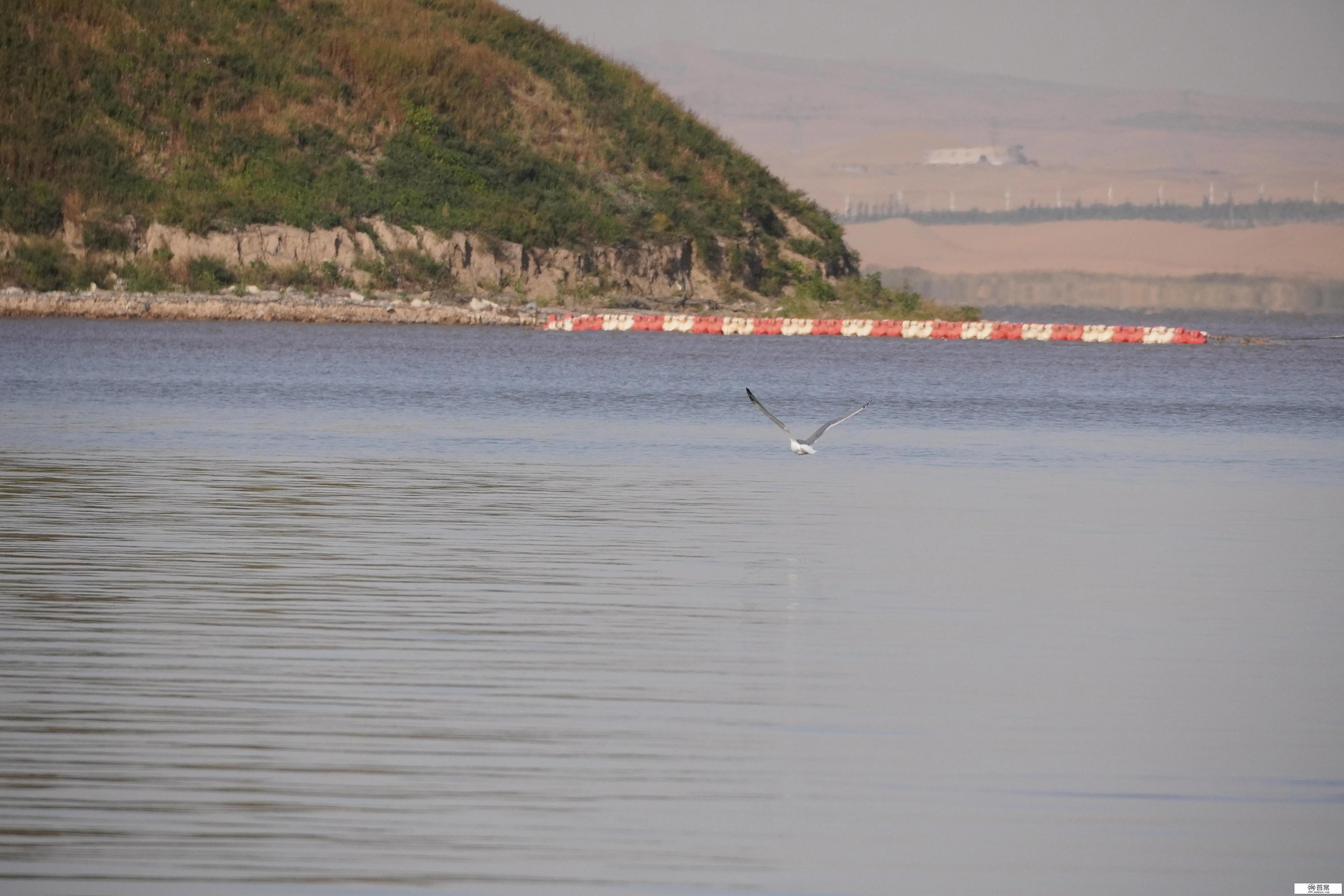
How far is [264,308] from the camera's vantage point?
268ft

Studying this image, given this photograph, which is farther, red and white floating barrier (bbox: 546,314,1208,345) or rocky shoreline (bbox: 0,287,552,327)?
red and white floating barrier (bbox: 546,314,1208,345)

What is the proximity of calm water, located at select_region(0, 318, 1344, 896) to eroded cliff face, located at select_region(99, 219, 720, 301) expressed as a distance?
2169 inches

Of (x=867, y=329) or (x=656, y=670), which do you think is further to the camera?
(x=867, y=329)

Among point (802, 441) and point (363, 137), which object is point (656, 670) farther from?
point (363, 137)

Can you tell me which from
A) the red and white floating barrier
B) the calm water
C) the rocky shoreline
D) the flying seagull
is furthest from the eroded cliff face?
the flying seagull

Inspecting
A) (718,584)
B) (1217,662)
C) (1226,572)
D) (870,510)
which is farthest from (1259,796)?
(870,510)

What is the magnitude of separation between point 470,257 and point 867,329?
1805 centimetres

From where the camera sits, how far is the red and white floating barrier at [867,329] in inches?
3401

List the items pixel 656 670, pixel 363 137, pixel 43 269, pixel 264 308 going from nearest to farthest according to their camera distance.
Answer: pixel 656 670, pixel 43 269, pixel 264 308, pixel 363 137

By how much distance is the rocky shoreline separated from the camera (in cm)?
7844

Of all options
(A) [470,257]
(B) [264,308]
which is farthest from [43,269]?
(A) [470,257]

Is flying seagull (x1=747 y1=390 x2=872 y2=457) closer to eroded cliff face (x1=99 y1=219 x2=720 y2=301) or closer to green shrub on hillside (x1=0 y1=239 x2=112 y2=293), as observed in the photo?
green shrub on hillside (x1=0 y1=239 x2=112 y2=293)

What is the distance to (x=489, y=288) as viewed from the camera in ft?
298

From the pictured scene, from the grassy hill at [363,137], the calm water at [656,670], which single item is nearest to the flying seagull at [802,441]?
the calm water at [656,670]
